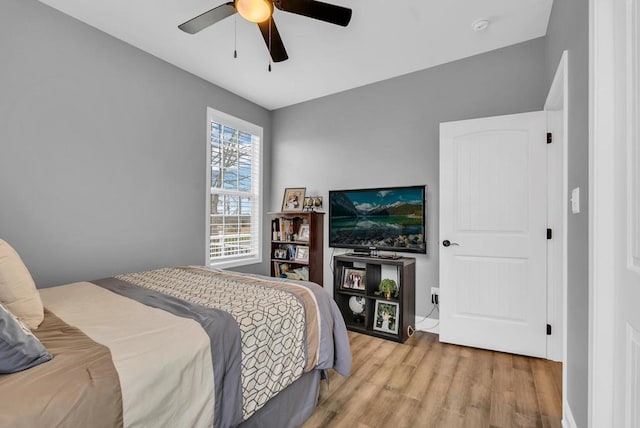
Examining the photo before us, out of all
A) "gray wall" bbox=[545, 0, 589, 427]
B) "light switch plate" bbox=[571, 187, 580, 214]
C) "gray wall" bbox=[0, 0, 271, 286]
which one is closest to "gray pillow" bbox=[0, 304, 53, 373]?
"gray wall" bbox=[0, 0, 271, 286]

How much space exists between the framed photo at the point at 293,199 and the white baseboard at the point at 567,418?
9.55 ft

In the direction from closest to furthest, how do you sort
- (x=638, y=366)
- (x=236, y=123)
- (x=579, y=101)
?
(x=638, y=366), (x=579, y=101), (x=236, y=123)

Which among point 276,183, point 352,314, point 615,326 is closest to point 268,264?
point 276,183

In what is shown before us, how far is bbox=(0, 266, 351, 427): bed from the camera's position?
82 cm

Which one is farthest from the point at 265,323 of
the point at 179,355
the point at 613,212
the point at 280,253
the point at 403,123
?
the point at 403,123

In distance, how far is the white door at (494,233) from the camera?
240cm

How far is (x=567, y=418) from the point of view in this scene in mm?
1560

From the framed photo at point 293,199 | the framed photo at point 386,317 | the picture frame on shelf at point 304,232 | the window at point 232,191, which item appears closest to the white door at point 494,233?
the framed photo at point 386,317

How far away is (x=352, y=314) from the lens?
3.24 m

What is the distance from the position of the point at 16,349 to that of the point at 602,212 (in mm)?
2012

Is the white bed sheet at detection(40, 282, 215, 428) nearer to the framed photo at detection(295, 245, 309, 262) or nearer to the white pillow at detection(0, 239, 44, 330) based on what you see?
the white pillow at detection(0, 239, 44, 330)

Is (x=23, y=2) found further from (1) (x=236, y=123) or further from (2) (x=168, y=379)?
(2) (x=168, y=379)

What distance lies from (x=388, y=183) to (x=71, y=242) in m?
2.94

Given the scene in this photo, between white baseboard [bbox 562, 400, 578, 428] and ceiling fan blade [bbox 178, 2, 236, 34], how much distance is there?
9.41ft
